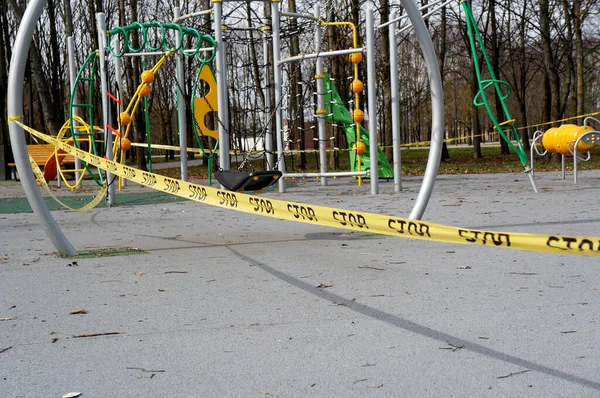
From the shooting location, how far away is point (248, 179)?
24.5ft

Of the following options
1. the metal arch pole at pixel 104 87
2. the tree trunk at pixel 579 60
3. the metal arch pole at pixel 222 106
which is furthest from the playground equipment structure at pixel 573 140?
the tree trunk at pixel 579 60

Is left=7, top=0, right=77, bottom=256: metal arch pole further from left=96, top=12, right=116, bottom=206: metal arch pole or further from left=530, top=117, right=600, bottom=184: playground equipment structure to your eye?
left=530, top=117, right=600, bottom=184: playground equipment structure

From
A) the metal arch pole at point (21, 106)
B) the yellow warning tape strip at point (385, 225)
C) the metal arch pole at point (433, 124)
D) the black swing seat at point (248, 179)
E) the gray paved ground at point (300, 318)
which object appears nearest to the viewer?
the yellow warning tape strip at point (385, 225)

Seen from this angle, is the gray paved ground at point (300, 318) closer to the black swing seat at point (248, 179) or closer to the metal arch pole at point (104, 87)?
the black swing seat at point (248, 179)

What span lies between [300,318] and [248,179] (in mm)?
3399

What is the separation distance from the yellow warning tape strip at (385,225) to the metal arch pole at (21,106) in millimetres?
1177

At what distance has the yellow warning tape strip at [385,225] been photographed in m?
2.82

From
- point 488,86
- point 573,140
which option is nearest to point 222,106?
point 488,86

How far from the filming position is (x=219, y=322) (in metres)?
4.19

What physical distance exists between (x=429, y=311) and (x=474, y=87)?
26.0m

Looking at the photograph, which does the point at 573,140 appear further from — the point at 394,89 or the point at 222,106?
the point at 222,106

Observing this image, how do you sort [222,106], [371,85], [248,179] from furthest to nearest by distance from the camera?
[371,85]
[222,106]
[248,179]

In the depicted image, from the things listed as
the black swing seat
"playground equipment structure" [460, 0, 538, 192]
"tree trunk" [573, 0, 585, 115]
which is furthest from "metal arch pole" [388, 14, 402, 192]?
"tree trunk" [573, 0, 585, 115]

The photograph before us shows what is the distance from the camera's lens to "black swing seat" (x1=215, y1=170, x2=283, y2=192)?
24.5ft
